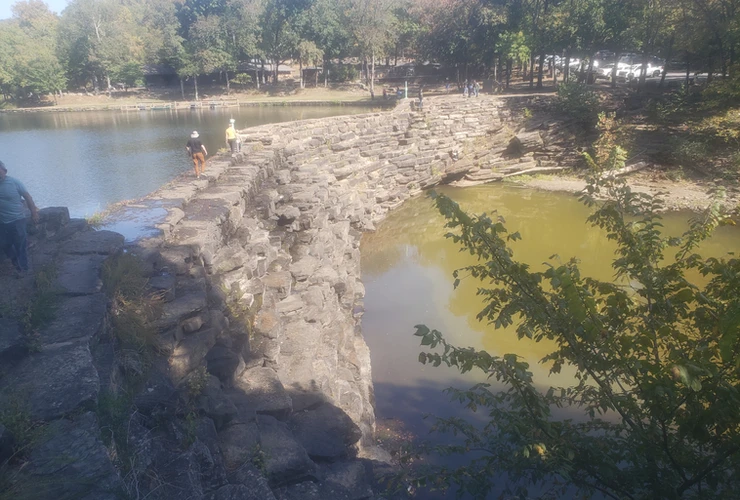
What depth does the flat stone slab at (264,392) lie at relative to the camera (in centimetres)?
543

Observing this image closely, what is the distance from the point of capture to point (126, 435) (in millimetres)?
3574

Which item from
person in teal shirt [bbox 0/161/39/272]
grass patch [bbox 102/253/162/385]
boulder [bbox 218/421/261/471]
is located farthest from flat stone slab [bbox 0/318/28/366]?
boulder [bbox 218/421/261/471]

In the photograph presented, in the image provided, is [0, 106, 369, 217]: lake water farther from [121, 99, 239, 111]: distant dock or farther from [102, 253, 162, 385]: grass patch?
[102, 253, 162, 385]: grass patch

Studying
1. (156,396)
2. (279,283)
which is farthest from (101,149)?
(156,396)

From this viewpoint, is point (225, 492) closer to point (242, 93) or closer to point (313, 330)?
point (313, 330)

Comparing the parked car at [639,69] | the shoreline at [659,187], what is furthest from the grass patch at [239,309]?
the parked car at [639,69]

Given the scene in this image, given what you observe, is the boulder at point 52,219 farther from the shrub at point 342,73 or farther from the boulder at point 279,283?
the shrub at point 342,73

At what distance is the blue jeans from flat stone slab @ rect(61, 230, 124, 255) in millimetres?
533

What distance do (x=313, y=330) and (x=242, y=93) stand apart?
A: 1823 inches

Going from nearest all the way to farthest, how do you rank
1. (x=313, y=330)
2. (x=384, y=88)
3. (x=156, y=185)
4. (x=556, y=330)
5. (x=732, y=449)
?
(x=732, y=449) < (x=556, y=330) < (x=313, y=330) < (x=156, y=185) < (x=384, y=88)

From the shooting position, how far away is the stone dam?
10.9 feet

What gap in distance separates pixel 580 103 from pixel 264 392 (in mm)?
21427

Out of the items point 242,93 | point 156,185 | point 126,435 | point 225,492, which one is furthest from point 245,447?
point 242,93

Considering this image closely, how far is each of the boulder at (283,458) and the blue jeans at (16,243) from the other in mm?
2991
